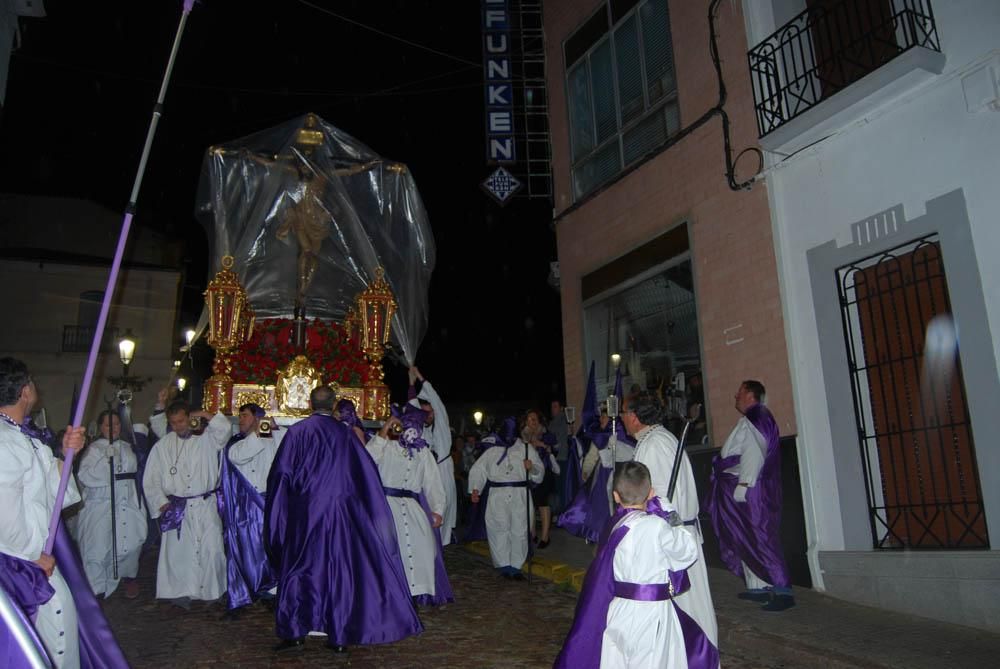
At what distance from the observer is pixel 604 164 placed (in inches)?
469

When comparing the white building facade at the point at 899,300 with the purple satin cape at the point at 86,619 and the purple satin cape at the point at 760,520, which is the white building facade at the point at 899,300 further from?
the purple satin cape at the point at 86,619

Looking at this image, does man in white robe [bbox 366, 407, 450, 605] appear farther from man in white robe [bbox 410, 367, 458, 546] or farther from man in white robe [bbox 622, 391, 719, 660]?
man in white robe [bbox 622, 391, 719, 660]

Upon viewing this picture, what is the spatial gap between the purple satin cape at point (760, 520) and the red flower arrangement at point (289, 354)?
6.03 meters

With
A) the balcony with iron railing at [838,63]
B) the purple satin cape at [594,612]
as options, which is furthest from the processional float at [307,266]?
the purple satin cape at [594,612]

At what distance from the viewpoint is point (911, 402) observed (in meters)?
6.76

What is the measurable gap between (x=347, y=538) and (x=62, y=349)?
2289 centimetres

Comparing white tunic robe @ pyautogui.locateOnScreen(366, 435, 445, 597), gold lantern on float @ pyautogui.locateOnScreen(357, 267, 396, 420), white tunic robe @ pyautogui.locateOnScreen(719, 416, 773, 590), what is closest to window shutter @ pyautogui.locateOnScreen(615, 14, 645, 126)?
gold lantern on float @ pyautogui.locateOnScreen(357, 267, 396, 420)

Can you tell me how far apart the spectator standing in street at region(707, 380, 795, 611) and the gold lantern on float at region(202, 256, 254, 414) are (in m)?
6.83

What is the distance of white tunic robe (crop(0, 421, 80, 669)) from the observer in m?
3.36

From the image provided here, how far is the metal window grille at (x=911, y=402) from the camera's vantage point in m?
6.39

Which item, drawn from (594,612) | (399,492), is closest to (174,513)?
(399,492)

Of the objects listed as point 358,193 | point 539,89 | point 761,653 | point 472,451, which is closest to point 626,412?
point 761,653

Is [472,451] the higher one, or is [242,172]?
[242,172]

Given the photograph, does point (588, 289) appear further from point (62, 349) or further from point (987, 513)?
point (62, 349)
